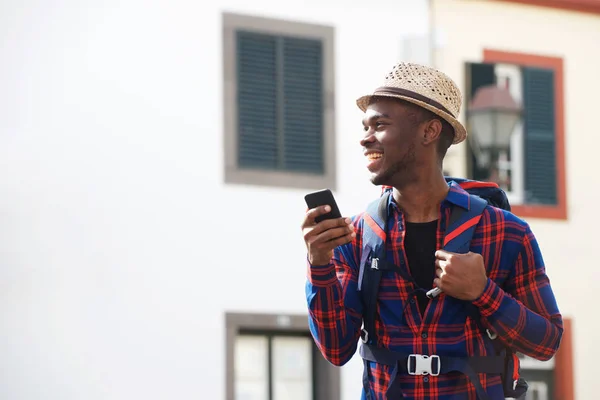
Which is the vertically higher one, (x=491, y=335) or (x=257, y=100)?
(x=257, y=100)

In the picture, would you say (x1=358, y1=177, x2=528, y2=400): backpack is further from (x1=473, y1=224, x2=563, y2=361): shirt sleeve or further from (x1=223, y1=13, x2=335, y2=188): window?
(x1=223, y1=13, x2=335, y2=188): window

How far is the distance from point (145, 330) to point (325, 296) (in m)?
10.6

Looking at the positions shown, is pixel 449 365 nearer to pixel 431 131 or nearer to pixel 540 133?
pixel 431 131

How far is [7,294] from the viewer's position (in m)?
15.1

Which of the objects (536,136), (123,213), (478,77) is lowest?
(123,213)

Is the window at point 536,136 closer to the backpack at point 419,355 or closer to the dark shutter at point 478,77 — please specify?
the dark shutter at point 478,77

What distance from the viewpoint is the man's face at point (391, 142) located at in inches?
207

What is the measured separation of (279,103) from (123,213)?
7.07 ft

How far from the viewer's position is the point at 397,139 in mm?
5270

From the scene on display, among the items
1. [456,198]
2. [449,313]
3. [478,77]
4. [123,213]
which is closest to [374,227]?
[456,198]

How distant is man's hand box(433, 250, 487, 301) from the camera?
4973mm

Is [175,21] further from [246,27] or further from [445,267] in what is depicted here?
[445,267]

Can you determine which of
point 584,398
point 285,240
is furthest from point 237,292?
point 584,398

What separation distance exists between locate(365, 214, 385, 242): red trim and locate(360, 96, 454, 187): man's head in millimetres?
145
